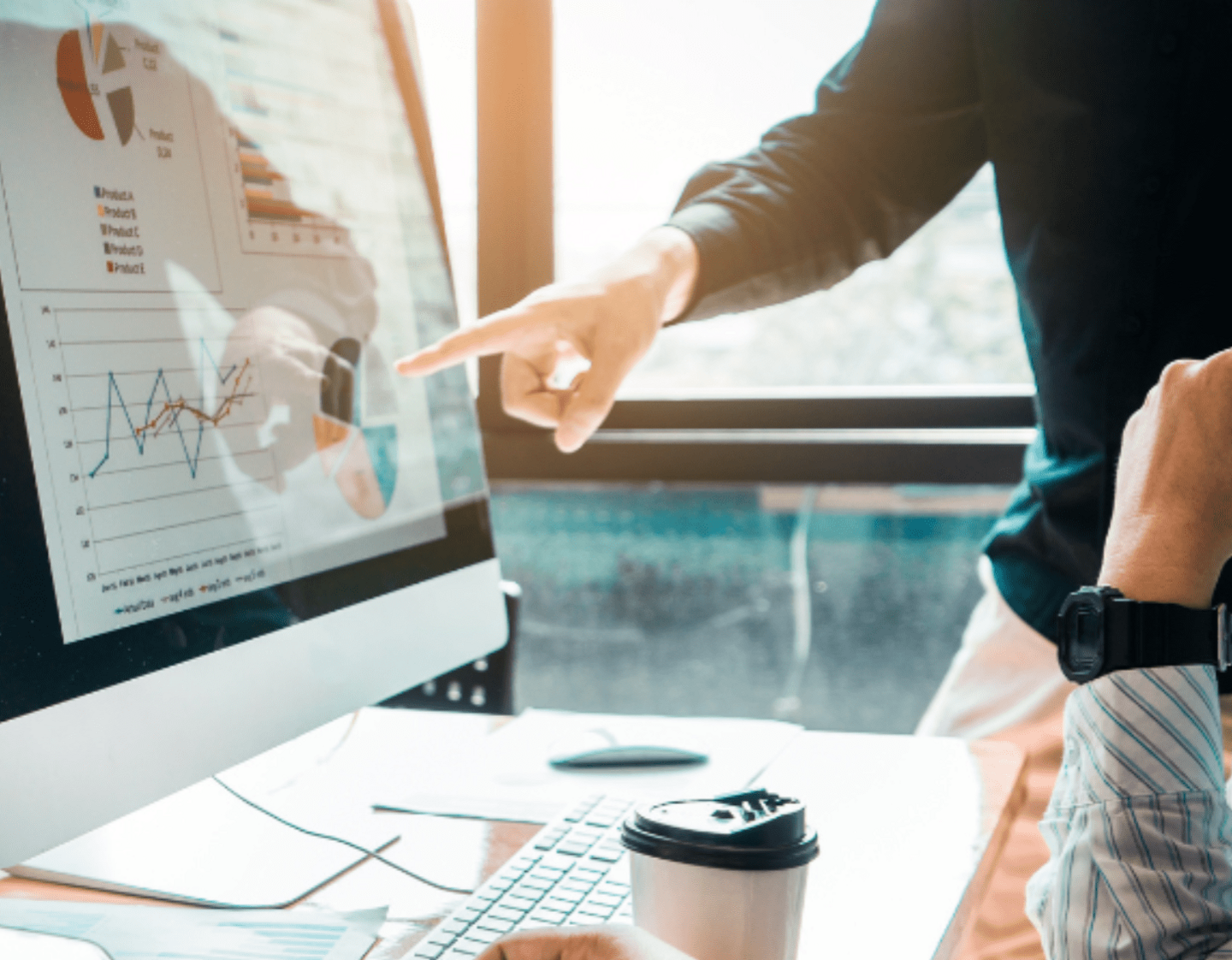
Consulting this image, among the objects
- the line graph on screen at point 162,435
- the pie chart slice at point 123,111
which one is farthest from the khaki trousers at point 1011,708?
the pie chart slice at point 123,111

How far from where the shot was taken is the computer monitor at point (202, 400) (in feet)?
1.65

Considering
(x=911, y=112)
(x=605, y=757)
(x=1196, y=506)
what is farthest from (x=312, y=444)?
(x=911, y=112)

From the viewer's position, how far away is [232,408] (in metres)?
0.61

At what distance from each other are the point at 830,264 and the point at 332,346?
1.95 feet

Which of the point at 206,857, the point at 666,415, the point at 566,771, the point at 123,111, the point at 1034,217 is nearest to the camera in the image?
the point at 123,111

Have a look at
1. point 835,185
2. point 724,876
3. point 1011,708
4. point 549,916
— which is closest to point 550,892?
Answer: point 549,916

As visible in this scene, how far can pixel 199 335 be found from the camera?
0.59m

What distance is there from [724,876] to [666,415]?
1353 mm

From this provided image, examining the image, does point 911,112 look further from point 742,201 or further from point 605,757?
point 605,757

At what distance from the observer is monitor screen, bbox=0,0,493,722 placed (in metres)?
0.50

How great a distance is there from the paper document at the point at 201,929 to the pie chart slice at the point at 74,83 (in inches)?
15.3

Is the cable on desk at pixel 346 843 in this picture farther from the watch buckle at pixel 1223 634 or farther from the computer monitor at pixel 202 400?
the watch buckle at pixel 1223 634

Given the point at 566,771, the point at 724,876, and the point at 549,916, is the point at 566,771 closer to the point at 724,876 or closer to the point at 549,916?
the point at 549,916

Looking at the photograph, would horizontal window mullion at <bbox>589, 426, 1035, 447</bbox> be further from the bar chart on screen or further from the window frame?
the bar chart on screen
